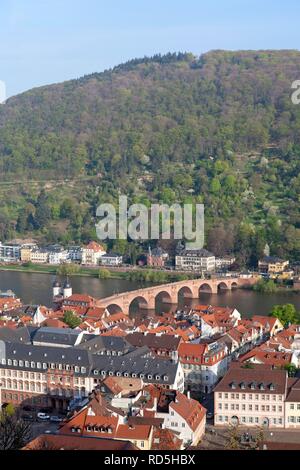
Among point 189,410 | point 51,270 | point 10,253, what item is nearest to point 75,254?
point 51,270

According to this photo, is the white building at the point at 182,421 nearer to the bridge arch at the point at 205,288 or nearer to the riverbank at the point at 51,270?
the bridge arch at the point at 205,288

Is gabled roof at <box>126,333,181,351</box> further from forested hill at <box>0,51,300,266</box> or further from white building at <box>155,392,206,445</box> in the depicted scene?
forested hill at <box>0,51,300,266</box>

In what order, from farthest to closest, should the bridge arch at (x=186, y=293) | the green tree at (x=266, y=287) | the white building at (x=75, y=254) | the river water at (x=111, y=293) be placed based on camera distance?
1. the white building at (x=75, y=254)
2. the green tree at (x=266, y=287)
3. the bridge arch at (x=186, y=293)
4. the river water at (x=111, y=293)

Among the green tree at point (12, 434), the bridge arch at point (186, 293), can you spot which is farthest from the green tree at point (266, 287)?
the green tree at point (12, 434)

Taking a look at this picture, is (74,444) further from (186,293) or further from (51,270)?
(51,270)

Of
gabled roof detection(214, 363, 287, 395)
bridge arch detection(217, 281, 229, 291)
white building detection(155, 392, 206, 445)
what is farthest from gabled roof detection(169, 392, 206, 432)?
bridge arch detection(217, 281, 229, 291)

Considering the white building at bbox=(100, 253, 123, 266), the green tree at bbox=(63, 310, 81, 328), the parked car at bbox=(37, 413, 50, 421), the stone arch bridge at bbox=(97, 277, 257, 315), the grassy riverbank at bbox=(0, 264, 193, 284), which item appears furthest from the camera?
the white building at bbox=(100, 253, 123, 266)
